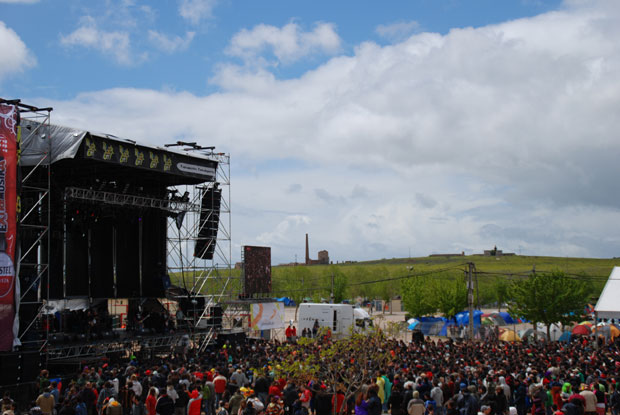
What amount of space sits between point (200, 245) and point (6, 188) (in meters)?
13.5

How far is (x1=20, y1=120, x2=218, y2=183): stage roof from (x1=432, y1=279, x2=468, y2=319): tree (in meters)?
27.8

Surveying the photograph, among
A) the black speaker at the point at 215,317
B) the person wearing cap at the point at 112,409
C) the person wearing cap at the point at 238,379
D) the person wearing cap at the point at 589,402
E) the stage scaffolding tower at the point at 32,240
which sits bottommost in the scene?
the person wearing cap at the point at 589,402

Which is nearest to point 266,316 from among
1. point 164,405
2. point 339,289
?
point 164,405

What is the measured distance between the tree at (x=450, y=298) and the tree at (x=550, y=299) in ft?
34.2

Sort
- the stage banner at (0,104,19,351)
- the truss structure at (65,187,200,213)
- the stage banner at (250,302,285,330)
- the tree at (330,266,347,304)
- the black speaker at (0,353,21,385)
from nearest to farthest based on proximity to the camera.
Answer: the black speaker at (0,353,21,385), the stage banner at (0,104,19,351), the truss structure at (65,187,200,213), the stage banner at (250,302,285,330), the tree at (330,266,347,304)

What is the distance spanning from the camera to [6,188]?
19.0m

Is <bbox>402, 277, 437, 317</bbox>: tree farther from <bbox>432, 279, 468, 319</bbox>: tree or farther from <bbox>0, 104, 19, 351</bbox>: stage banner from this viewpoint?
<bbox>0, 104, 19, 351</bbox>: stage banner

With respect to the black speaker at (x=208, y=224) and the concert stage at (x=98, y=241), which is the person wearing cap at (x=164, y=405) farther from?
the black speaker at (x=208, y=224)

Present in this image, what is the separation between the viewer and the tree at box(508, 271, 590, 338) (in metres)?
36.5

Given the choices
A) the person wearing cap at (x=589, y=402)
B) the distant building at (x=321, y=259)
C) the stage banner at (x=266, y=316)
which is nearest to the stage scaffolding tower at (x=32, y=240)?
the stage banner at (x=266, y=316)

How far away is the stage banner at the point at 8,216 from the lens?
18.7 metres

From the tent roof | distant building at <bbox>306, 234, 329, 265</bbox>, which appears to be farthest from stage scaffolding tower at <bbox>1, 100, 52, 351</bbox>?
distant building at <bbox>306, 234, 329, 265</bbox>

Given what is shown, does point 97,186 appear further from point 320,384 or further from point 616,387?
point 616,387

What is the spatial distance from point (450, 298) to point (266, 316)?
1869cm
